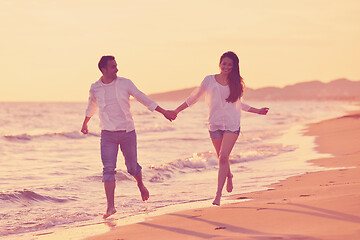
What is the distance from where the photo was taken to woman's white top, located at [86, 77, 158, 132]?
20.8ft

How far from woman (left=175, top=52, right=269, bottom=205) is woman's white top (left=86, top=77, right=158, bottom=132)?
2.98ft

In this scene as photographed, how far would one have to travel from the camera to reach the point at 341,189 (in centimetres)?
672

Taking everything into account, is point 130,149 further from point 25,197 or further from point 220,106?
point 25,197

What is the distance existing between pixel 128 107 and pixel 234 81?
137 centimetres

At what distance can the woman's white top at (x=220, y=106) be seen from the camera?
6465 millimetres

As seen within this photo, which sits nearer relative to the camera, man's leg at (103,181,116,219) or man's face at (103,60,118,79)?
man's face at (103,60,118,79)

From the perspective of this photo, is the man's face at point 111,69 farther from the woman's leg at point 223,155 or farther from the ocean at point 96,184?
the ocean at point 96,184

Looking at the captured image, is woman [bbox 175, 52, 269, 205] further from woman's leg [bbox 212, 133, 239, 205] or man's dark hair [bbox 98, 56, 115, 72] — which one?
man's dark hair [bbox 98, 56, 115, 72]

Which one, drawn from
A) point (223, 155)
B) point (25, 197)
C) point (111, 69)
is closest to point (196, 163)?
point (25, 197)

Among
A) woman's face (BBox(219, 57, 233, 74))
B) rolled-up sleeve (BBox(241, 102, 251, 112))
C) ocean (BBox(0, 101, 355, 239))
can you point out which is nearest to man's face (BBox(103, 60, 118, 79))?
woman's face (BBox(219, 57, 233, 74))

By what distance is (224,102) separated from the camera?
6.50 m

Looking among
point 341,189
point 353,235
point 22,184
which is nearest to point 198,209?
point 341,189

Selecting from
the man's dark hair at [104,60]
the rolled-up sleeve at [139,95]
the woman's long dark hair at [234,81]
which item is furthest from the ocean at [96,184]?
the man's dark hair at [104,60]

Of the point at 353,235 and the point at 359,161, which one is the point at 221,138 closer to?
the point at 353,235
